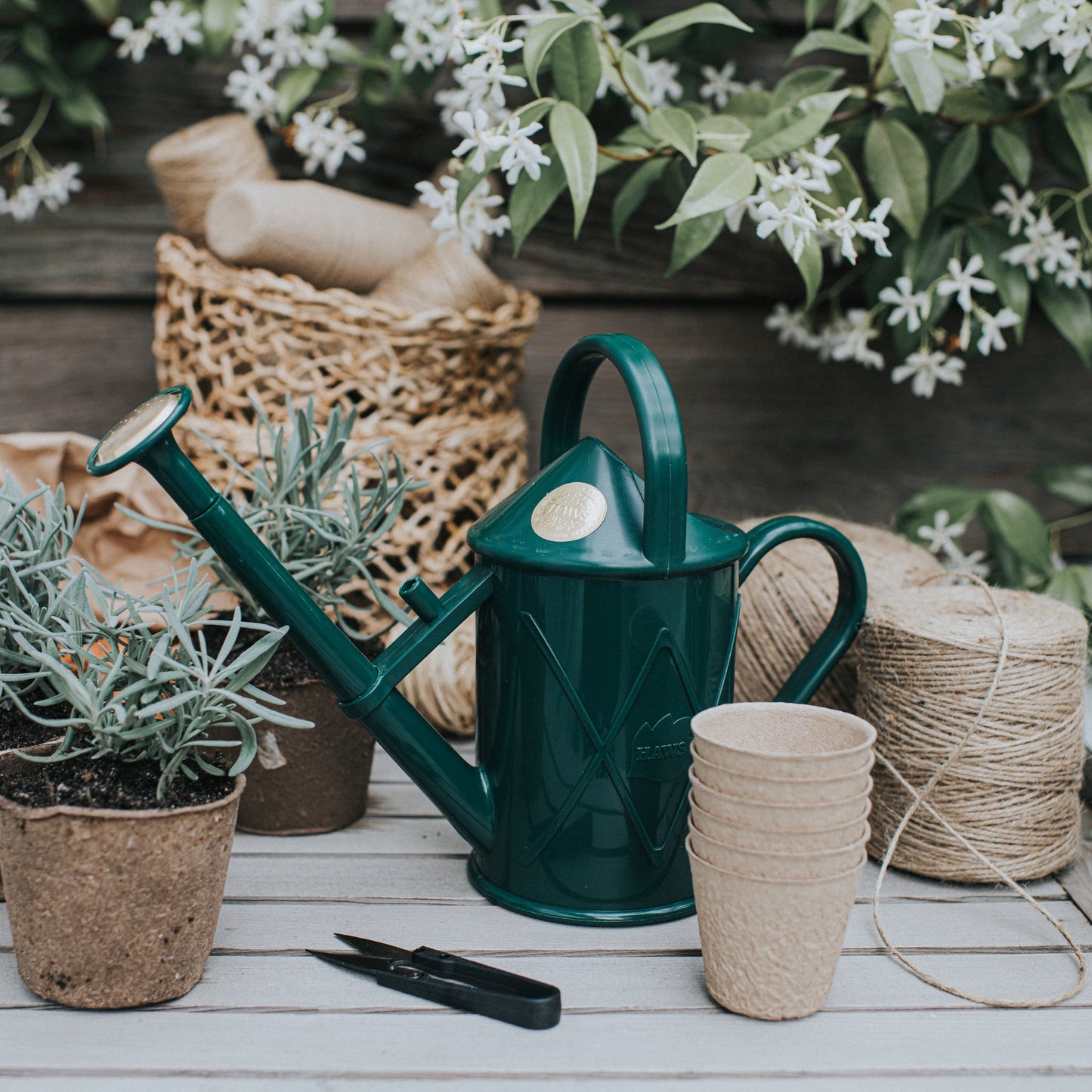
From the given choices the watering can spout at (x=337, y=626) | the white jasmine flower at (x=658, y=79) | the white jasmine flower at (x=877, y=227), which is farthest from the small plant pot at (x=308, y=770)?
the white jasmine flower at (x=658, y=79)

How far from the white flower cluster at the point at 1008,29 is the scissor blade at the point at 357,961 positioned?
780mm

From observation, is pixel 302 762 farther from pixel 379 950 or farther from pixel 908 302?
pixel 908 302

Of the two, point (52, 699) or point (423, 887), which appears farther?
point (423, 887)

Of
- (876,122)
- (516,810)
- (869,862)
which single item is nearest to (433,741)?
(516,810)

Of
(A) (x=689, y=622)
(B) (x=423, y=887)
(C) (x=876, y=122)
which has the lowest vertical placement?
(B) (x=423, y=887)

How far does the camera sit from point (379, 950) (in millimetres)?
714

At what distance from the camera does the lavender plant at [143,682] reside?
2.15ft

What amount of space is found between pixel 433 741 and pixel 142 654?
21cm

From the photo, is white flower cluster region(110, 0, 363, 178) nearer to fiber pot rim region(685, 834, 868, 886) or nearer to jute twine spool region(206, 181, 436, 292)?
jute twine spool region(206, 181, 436, 292)

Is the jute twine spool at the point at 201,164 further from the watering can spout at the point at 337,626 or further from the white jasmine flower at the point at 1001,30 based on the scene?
the white jasmine flower at the point at 1001,30

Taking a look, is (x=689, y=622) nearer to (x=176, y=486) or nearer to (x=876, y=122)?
(x=176, y=486)

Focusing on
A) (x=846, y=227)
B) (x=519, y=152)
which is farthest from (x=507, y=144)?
(x=846, y=227)

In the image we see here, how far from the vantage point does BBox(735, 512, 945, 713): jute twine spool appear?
995 millimetres

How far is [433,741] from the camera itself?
786mm
